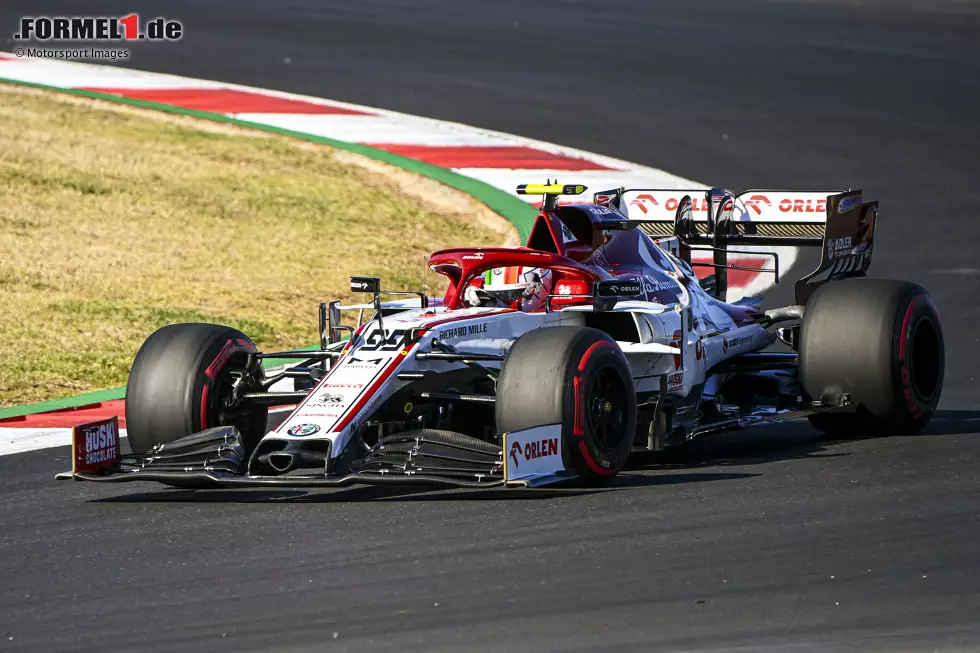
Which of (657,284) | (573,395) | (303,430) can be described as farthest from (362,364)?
(657,284)

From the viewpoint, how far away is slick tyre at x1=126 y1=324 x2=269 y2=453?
30.6ft

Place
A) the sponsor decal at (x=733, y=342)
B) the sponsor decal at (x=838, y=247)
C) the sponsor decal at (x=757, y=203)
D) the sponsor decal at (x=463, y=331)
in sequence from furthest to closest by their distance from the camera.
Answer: the sponsor decal at (x=757, y=203) < the sponsor decal at (x=838, y=247) < the sponsor decal at (x=733, y=342) < the sponsor decal at (x=463, y=331)

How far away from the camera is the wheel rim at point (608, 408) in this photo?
346 inches

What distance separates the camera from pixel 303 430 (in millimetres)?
8586

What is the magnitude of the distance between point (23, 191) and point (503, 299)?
38.1 feet

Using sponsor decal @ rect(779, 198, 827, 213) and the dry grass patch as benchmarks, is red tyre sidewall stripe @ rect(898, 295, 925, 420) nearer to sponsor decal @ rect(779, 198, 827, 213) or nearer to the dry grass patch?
sponsor decal @ rect(779, 198, 827, 213)

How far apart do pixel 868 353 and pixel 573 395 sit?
2375mm

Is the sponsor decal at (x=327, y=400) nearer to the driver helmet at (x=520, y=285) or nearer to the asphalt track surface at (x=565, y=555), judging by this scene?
the asphalt track surface at (x=565, y=555)

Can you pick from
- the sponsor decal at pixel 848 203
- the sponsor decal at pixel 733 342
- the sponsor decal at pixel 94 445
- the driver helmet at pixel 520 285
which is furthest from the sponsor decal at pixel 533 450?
the sponsor decal at pixel 848 203

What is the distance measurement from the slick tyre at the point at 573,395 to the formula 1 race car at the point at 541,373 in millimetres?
11

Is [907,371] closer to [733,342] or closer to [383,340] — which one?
[733,342]

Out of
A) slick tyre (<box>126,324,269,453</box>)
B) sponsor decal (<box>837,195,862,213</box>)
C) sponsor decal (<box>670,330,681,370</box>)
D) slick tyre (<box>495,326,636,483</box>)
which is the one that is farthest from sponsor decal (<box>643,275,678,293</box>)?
slick tyre (<box>126,324,269,453</box>)

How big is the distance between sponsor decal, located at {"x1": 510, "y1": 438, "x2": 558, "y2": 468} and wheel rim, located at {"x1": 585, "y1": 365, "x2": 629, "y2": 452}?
32 centimetres

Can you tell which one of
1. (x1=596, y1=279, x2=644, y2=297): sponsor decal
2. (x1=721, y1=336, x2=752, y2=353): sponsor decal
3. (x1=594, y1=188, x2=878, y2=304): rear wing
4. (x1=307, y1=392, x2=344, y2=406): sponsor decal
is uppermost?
(x1=594, y1=188, x2=878, y2=304): rear wing
